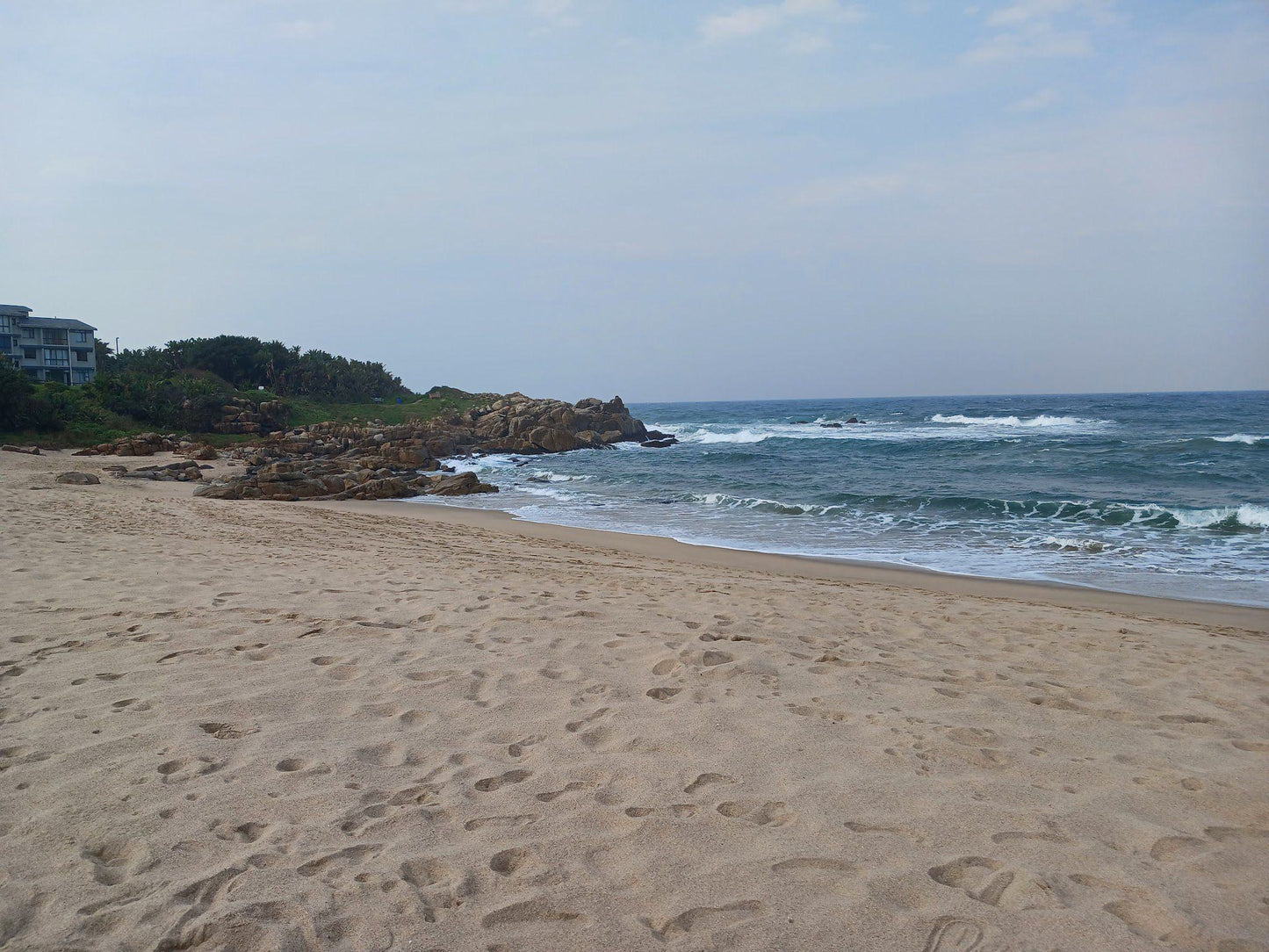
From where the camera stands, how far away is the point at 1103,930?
233 centimetres

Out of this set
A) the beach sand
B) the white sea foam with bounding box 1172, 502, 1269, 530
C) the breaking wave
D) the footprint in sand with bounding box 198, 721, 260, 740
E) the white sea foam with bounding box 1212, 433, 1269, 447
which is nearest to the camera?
the beach sand

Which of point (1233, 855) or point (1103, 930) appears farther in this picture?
point (1233, 855)

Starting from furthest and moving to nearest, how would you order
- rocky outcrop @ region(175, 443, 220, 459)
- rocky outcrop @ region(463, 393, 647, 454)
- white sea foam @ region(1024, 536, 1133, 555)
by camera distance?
rocky outcrop @ region(463, 393, 647, 454), rocky outcrop @ region(175, 443, 220, 459), white sea foam @ region(1024, 536, 1133, 555)

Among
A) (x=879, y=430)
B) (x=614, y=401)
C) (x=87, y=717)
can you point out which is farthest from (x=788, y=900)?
(x=879, y=430)

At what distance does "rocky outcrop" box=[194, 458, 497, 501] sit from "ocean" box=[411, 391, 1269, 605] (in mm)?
1593

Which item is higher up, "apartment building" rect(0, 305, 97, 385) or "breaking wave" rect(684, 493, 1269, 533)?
"apartment building" rect(0, 305, 97, 385)

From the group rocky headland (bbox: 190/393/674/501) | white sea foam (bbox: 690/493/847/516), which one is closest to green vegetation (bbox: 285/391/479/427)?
rocky headland (bbox: 190/393/674/501)

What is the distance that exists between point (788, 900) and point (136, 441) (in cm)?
2818

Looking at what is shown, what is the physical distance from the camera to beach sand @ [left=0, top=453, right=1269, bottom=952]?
2352mm

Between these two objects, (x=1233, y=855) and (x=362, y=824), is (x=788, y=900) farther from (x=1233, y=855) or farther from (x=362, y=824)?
(x=1233, y=855)

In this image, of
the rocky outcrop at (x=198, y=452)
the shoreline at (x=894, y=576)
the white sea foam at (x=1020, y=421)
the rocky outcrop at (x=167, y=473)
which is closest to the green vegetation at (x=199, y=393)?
the rocky outcrop at (x=198, y=452)

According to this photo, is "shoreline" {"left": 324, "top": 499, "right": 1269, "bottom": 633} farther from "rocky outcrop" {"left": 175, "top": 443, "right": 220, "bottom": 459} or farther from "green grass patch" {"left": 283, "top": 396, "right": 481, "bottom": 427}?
"green grass patch" {"left": 283, "top": 396, "right": 481, "bottom": 427}

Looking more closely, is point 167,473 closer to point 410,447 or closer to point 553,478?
point 410,447

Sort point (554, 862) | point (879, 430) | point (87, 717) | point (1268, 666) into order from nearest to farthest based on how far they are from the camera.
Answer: point (554, 862)
point (87, 717)
point (1268, 666)
point (879, 430)
